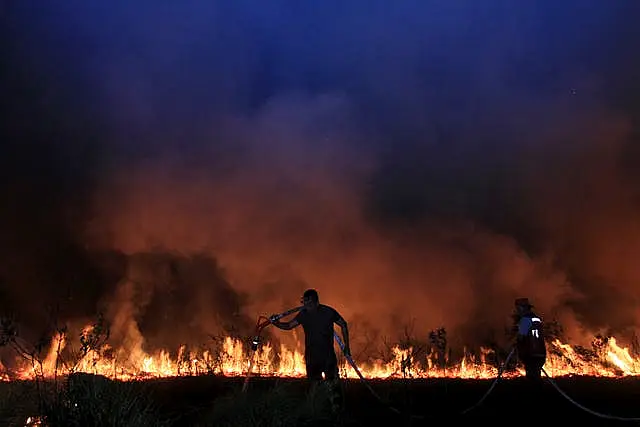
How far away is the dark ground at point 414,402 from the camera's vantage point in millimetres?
6328

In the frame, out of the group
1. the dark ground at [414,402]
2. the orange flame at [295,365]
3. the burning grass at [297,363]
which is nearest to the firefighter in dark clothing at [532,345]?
the dark ground at [414,402]

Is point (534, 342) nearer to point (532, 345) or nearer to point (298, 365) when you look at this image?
point (532, 345)

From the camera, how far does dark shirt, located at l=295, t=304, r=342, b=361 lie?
301 inches

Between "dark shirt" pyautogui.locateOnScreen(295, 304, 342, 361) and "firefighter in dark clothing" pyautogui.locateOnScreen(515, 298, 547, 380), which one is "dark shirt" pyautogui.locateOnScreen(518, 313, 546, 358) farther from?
"dark shirt" pyautogui.locateOnScreen(295, 304, 342, 361)

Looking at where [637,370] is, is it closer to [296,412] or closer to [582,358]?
[582,358]

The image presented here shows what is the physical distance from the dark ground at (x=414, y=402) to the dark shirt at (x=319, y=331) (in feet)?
2.31

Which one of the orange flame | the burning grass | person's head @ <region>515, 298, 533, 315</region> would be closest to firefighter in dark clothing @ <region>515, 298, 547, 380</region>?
person's head @ <region>515, 298, 533, 315</region>

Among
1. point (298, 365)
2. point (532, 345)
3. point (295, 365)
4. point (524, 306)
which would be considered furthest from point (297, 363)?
point (532, 345)

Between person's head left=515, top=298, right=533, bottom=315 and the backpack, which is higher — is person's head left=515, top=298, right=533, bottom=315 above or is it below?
above

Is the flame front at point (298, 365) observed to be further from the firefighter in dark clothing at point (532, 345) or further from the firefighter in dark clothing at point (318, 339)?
the firefighter in dark clothing at point (318, 339)

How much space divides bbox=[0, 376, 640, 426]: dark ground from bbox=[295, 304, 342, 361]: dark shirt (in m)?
0.70

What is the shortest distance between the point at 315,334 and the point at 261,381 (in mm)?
4273

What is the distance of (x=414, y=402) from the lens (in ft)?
28.9

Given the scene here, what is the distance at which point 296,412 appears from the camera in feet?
20.2
